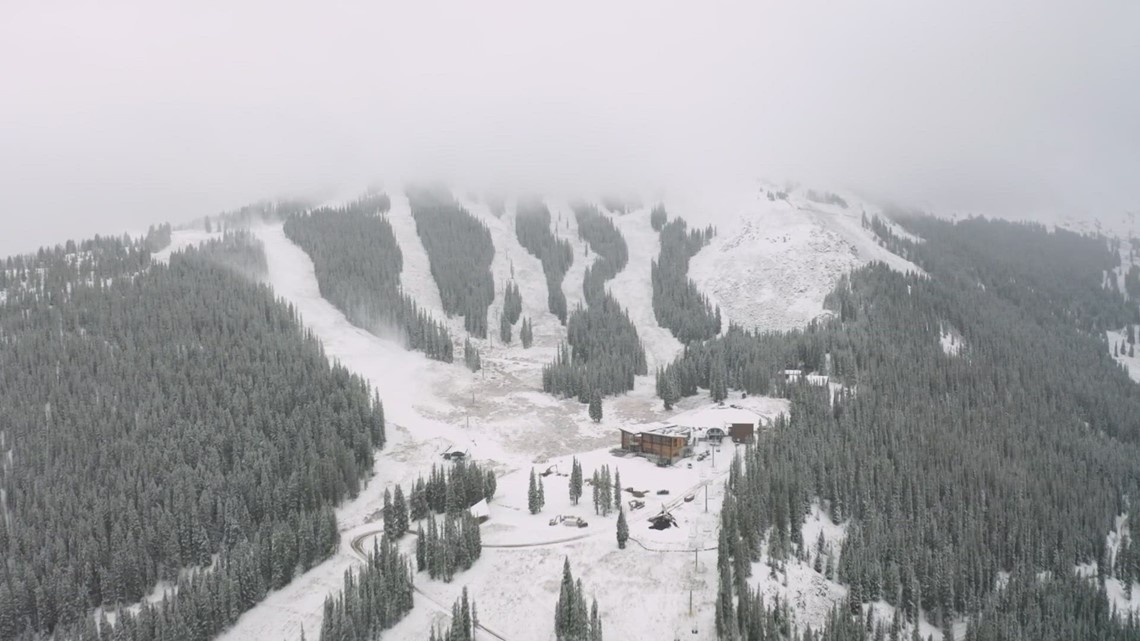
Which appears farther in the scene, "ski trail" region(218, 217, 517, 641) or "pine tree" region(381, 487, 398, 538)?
"pine tree" region(381, 487, 398, 538)

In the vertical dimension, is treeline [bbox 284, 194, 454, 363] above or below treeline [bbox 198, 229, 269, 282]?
below

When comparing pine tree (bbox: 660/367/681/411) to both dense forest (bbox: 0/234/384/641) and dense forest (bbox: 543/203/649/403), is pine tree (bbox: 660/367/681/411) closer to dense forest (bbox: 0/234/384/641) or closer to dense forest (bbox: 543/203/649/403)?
dense forest (bbox: 543/203/649/403)

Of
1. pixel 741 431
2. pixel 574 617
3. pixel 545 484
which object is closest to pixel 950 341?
pixel 741 431

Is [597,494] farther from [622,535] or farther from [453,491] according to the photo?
[453,491]

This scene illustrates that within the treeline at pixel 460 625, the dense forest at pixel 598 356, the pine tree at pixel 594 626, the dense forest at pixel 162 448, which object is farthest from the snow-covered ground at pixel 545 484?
the dense forest at pixel 162 448

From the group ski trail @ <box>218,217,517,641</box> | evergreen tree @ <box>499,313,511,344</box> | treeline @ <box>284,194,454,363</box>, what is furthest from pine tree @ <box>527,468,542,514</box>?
evergreen tree @ <box>499,313,511,344</box>
